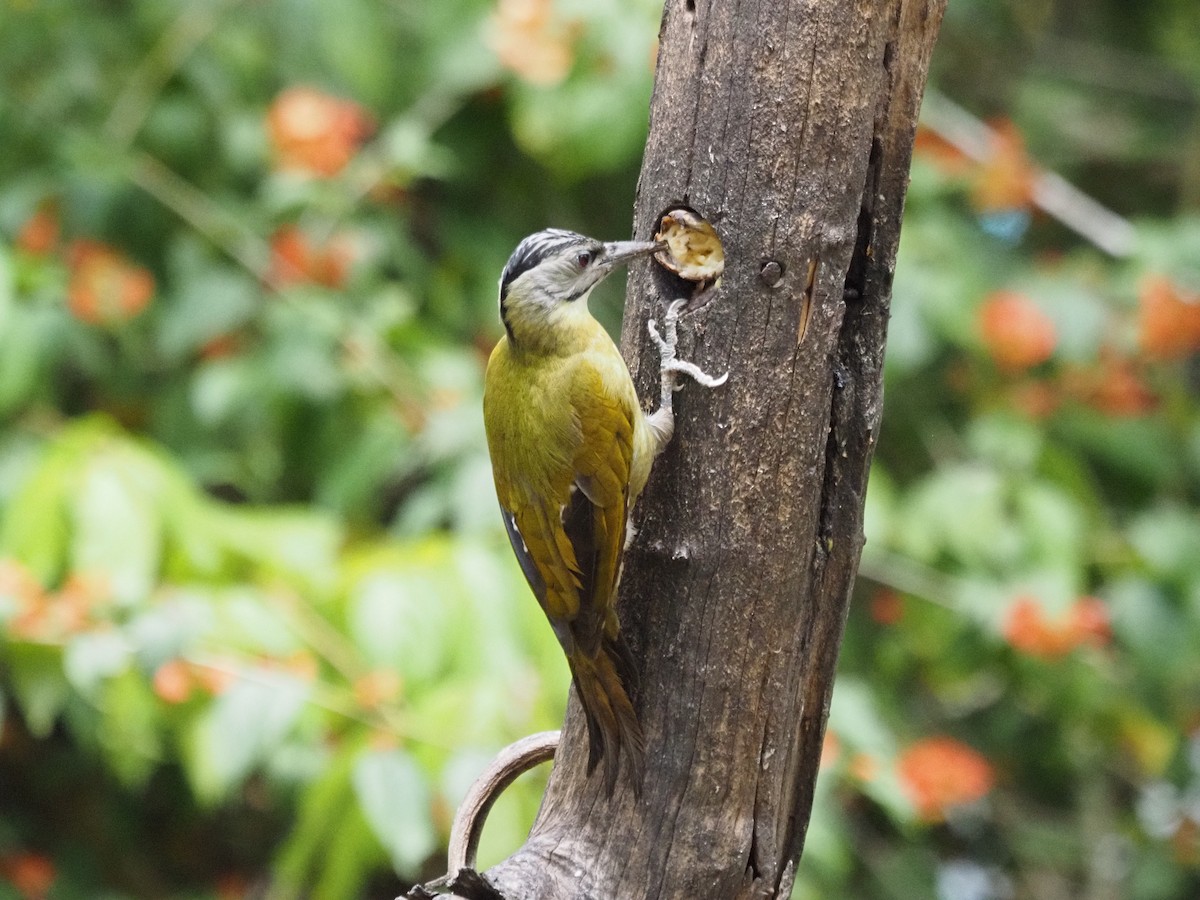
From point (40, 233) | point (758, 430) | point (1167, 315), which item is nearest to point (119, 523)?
point (40, 233)

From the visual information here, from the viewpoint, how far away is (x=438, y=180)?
505 centimetres

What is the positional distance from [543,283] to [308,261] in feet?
5.08

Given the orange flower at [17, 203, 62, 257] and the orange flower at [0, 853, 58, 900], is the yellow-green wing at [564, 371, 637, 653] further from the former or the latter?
the orange flower at [0, 853, 58, 900]

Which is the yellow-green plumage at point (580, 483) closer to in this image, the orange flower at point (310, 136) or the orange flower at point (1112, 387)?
the orange flower at point (310, 136)

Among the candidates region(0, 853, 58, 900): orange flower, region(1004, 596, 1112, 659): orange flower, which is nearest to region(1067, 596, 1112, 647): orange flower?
region(1004, 596, 1112, 659): orange flower

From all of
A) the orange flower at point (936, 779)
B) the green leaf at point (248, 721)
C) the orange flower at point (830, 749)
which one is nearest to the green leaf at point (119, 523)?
the green leaf at point (248, 721)

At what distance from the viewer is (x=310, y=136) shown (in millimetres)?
4191

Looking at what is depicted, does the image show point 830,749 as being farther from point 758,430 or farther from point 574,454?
point 758,430

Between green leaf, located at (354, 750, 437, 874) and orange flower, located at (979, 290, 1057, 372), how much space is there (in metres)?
2.10

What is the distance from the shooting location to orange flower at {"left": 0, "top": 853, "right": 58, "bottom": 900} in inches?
171

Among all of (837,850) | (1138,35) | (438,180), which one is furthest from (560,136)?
(1138,35)

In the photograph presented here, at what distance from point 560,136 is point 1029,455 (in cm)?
165

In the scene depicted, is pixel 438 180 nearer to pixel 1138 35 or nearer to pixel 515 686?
pixel 515 686

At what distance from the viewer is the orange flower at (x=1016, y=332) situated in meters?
4.18
